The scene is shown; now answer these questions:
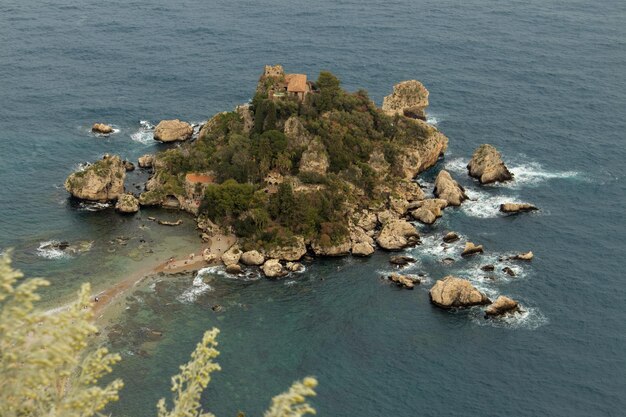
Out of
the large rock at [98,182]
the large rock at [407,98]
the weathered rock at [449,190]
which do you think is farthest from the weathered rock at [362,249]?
the large rock at [407,98]

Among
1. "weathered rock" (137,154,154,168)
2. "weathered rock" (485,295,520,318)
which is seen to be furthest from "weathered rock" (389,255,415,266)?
"weathered rock" (137,154,154,168)

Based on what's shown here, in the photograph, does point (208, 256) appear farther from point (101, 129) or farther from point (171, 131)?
point (101, 129)

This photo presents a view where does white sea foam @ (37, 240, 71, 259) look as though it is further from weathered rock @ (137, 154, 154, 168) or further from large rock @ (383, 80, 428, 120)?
large rock @ (383, 80, 428, 120)

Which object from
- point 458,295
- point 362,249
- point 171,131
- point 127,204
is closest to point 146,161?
point 171,131

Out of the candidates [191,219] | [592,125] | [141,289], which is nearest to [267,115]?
[191,219]

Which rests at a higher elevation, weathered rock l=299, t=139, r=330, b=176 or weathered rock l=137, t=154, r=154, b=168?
weathered rock l=299, t=139, r=330, b=176

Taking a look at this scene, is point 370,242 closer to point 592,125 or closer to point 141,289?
point 141,289
